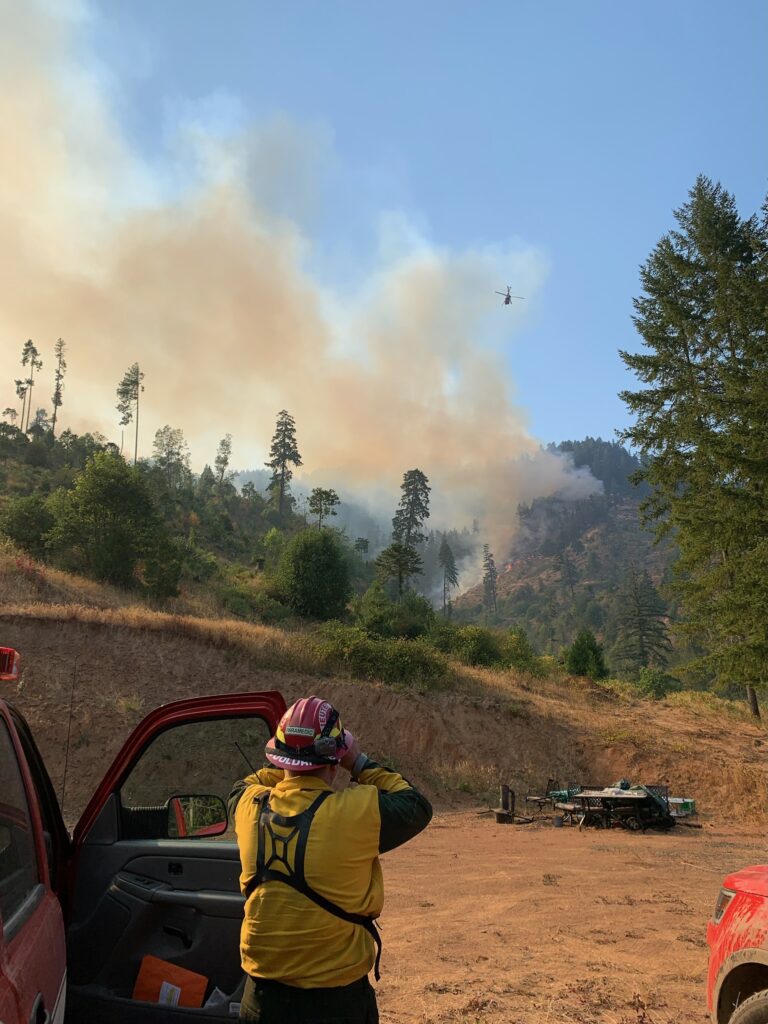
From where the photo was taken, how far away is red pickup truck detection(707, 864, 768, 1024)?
129 inches

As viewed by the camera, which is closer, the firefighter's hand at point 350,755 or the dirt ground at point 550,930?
the firefighter's hand at point 350,755

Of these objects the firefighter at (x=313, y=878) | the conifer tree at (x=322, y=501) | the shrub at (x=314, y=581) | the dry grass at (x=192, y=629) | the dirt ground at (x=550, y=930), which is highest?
the conifer tree at (x=322, y=501)

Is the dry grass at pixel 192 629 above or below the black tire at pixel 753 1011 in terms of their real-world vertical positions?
above

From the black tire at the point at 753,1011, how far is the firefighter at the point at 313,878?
191 cm

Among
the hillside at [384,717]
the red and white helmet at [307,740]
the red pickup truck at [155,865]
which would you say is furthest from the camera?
Result: the hillside at [384,717]

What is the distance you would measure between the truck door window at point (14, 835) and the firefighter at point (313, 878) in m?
0.76

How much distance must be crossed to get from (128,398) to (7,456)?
2416cm

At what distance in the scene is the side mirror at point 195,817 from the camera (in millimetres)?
3504

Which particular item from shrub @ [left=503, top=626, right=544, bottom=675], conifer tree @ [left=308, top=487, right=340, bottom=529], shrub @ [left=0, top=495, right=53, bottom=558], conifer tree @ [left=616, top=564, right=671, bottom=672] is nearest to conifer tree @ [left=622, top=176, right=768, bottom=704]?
shrub @ [left=503, top=626, right=544, bottom=675]

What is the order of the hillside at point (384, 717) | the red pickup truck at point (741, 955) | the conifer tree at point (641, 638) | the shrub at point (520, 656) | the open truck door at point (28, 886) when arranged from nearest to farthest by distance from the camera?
the open truck door at point (28, 886)
the red pickup truck at point (741, 955)
the hillside at point (384, 717)
the shrub at point (520, 656)
the conifer tree at point (641, 638)

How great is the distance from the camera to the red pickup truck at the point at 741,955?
3.27m

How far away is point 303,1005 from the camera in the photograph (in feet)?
7.88

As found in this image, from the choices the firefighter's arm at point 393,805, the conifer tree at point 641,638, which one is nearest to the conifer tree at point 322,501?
the conifer tree at point 641,638

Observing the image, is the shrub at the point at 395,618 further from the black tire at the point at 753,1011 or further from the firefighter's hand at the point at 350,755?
the firefighter's hand at the point at 350,755
